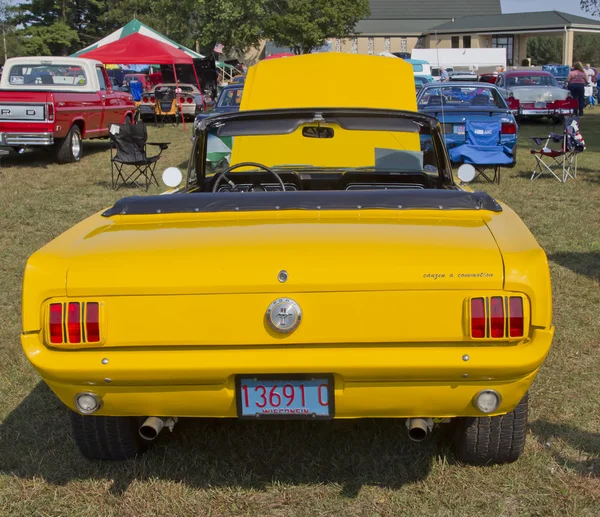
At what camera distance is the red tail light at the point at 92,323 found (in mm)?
2695

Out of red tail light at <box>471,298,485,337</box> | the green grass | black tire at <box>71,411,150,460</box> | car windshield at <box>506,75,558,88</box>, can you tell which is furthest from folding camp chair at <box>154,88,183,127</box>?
red tail light at <box>471,298,485,337</box>

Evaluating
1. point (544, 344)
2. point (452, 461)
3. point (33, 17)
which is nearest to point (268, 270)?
point (544, 344)

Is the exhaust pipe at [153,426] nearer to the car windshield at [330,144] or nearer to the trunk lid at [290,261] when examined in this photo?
the trunk lid at [290,261]

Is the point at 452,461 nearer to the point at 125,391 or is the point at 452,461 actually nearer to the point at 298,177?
the point at 125,391

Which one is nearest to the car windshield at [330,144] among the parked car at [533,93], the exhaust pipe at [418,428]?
the exhaust pipe at [418,428]

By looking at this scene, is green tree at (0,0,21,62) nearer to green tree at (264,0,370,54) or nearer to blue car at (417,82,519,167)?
green tree at (264,0,370,54)

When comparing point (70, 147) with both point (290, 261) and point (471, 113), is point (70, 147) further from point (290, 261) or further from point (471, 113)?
point (290, 261)

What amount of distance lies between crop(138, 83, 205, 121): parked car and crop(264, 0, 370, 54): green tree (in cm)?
2716

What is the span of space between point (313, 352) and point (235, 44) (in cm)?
5001

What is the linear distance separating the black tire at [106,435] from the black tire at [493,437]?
1.41m

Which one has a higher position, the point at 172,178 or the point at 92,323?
the point at 172,178

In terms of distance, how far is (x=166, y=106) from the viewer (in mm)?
22859

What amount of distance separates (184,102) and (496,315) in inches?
850

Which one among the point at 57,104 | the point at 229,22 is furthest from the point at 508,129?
the point at 229,22
